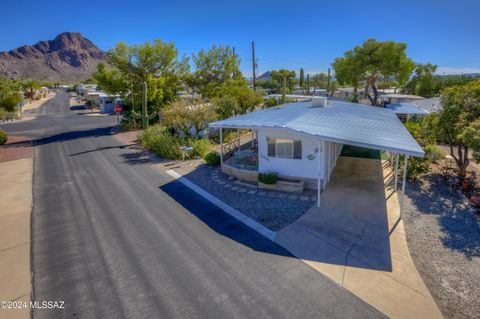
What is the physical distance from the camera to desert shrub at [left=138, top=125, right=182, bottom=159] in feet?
61.9

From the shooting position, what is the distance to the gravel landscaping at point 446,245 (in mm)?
6223

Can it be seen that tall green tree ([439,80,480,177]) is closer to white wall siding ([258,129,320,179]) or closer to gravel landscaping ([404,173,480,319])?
Result: gravel landscaping ([404,173,480,319])

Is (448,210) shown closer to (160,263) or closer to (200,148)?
(160,263)

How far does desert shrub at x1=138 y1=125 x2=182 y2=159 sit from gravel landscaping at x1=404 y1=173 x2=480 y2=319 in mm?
14043

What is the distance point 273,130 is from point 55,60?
23508cm

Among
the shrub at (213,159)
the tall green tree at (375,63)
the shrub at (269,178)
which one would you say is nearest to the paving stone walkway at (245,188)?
the shrub at (269,178)

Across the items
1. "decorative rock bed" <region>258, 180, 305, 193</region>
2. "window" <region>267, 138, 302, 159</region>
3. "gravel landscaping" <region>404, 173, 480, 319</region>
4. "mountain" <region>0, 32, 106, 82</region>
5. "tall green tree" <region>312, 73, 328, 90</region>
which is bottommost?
"gravel landscaping" <region>404, 173, 480, 319</region>

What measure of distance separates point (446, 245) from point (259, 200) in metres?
6.48

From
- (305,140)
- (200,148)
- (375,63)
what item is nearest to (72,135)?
(200,148)

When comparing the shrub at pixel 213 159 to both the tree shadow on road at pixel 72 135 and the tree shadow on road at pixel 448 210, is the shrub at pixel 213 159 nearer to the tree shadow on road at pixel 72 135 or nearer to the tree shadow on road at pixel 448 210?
the tree shadow on road at pixel 448 210

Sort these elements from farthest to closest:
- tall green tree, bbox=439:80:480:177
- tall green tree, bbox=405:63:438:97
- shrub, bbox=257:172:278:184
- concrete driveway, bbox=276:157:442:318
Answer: tall green tree, bbox=405:63:438:97, tall green tree, bbox=439:80:480:177, shrub, bbox=257:172:278:184, concrete driveway, bbox=276:157:442:318

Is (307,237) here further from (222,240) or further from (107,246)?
(107,246)

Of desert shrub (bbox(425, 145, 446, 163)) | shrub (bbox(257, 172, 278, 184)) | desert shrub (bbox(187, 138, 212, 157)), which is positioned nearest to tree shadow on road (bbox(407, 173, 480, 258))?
desert shrub (bbox(425, 145, 446, 163))

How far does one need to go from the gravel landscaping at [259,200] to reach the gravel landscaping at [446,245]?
3.81 m
